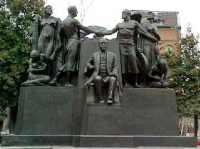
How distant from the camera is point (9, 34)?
29.4m

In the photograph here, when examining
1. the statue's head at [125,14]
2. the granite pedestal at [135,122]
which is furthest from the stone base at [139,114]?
the statue's head at [125,14]

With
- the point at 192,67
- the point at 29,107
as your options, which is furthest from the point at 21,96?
the point at 192,67

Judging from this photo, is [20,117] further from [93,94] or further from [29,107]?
[93,94]

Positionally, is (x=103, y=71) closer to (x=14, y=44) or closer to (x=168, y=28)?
(x=14, y=44)

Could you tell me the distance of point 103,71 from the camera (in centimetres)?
1348

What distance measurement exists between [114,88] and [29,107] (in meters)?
2.73

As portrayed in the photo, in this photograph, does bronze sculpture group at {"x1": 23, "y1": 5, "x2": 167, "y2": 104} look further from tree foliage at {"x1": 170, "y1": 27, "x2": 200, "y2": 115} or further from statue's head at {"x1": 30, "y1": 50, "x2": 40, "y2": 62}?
tree foliage at {"x1": 170, "y1": 27, "x2": 200, "y2": 115}

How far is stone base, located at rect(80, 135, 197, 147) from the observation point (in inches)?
487

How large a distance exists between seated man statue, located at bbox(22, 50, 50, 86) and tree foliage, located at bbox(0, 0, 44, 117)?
13.2 meters

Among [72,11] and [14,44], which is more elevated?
[72,11]

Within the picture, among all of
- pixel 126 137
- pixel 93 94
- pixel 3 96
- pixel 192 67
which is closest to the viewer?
pixel 126 137

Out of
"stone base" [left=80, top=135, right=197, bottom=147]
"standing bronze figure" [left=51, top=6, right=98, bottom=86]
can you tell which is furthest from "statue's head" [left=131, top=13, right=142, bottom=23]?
"stone base" [left=80, top=135, right=197, bottom=147]

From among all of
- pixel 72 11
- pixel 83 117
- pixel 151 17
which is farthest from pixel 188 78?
pixel 83 117

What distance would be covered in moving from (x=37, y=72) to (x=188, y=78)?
18.8 m
